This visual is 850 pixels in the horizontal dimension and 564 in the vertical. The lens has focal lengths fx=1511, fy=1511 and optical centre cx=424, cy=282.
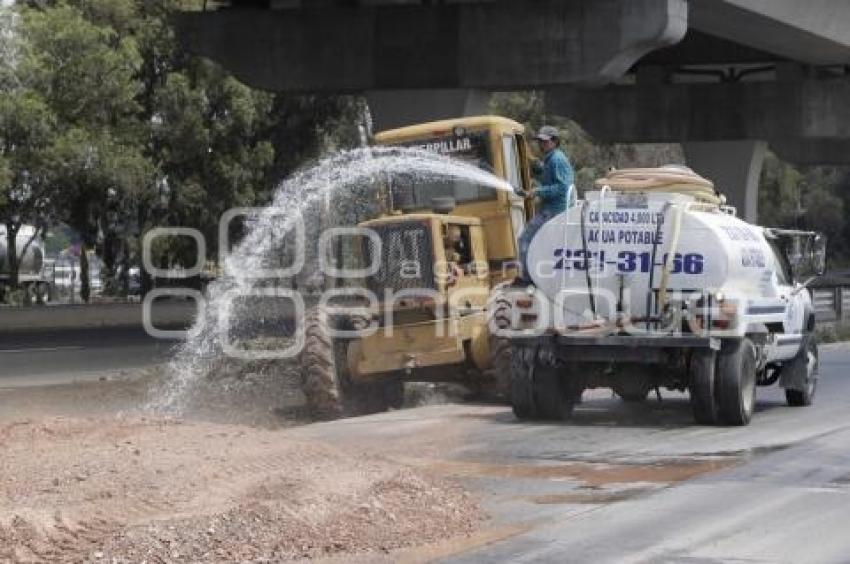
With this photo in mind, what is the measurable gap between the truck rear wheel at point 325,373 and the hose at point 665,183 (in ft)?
11.5

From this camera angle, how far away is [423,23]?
1189 inches

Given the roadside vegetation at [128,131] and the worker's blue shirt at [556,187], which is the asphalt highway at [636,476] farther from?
the roadside vegetation at [128,131]

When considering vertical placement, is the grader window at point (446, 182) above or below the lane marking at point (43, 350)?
above

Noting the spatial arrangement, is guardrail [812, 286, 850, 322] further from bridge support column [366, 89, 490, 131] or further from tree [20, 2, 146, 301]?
tree [20, 2, 146, 301]

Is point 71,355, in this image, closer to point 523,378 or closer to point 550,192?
point 523,378

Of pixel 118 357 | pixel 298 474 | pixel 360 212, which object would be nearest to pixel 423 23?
pixel 118 357

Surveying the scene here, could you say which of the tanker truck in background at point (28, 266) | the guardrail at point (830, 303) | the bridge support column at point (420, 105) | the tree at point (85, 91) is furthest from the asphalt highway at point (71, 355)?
the tanker truck in background at point (28, 266)

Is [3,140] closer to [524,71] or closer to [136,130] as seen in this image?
[136,130]

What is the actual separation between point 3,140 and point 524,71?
19499 mm

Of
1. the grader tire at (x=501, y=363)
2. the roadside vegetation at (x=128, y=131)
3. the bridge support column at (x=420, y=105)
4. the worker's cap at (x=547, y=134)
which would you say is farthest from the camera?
the roadside vegetation at (x=128, y=131)

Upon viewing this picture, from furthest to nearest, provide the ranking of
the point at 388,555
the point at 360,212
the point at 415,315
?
the point at 360,212
the point at 415,315
the point at 388,555

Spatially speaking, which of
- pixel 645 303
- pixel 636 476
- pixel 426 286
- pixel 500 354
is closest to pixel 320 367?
pixel 426 286

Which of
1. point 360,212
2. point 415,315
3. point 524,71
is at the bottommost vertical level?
point 415,315

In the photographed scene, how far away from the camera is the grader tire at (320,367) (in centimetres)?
1711
